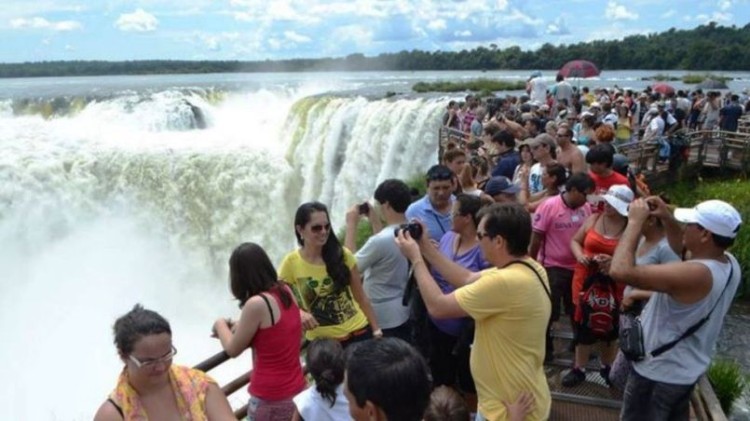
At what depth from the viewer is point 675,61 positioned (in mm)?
70188

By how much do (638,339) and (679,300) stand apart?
35 centimetres

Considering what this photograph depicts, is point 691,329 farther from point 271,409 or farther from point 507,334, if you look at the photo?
point 271,409

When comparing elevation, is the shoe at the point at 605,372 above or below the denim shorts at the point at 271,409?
below

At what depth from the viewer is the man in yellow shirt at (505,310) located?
273cm

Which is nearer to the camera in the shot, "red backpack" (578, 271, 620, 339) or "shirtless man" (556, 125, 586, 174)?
"red backpack" (578, 271, 620, 339)

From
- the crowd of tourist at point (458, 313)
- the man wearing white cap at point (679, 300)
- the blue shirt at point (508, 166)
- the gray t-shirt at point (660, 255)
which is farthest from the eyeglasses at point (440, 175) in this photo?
the blue shirt at point (508, 166)

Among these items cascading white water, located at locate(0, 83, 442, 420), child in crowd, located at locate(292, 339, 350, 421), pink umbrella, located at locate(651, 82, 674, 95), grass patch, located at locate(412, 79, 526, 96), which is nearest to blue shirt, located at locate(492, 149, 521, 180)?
child in crowd, located at locate(292, 339, 350, 421)

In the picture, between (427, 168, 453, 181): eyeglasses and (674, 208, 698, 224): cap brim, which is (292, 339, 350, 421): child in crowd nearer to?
(674, 208, 698, 224): cap brim

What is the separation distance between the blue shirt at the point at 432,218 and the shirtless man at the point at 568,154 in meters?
2.69

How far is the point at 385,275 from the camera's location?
4.32 meters

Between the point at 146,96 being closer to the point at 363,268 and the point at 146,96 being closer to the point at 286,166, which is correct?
the point at 286,166

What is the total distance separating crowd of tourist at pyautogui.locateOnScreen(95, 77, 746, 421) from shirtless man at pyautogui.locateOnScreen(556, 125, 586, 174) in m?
2.04

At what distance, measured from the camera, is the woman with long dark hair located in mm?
3188

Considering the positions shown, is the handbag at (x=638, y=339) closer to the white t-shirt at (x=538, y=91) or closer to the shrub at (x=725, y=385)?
the shrub at (x=725, y=385)
